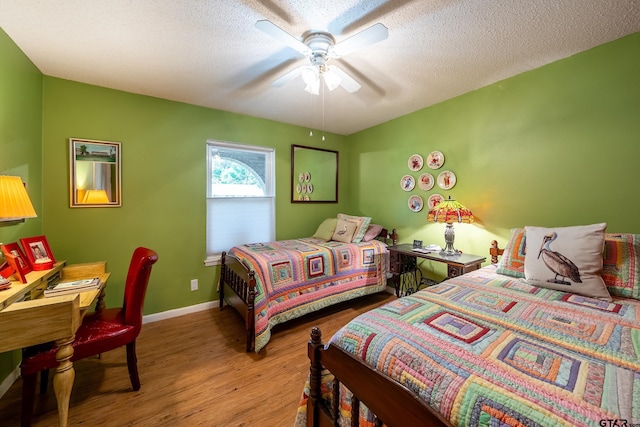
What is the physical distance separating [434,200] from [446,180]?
0.27 m

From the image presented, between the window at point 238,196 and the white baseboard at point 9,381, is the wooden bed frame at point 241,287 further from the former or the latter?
the white baseboard at point 9,381

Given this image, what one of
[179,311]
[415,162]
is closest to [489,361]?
[415,162]

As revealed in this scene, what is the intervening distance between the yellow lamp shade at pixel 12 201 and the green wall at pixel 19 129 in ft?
1.47

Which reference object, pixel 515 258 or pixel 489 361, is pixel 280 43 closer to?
pixel 489 361

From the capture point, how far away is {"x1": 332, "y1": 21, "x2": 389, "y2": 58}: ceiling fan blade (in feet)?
4.76

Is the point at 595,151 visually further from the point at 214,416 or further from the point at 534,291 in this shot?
the point at 214,416

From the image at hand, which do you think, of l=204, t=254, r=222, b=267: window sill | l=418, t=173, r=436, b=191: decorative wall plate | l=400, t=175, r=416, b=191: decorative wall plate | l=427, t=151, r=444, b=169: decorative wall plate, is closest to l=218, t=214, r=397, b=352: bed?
l=204, t=254, r=222, b=267: window sill

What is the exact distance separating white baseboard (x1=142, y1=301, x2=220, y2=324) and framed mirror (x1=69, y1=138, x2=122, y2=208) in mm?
1261

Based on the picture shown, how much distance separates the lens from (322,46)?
1.77 metres

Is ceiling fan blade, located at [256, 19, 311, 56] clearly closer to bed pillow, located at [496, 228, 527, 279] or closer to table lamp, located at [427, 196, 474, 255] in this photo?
table lamp, located at [427, 196, 474, 255]

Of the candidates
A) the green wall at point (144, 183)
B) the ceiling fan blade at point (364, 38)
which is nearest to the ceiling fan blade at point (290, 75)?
the ceiling fan blade at point (364, 38)

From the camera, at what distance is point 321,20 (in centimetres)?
163

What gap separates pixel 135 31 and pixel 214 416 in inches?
103

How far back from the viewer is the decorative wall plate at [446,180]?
284 cm
